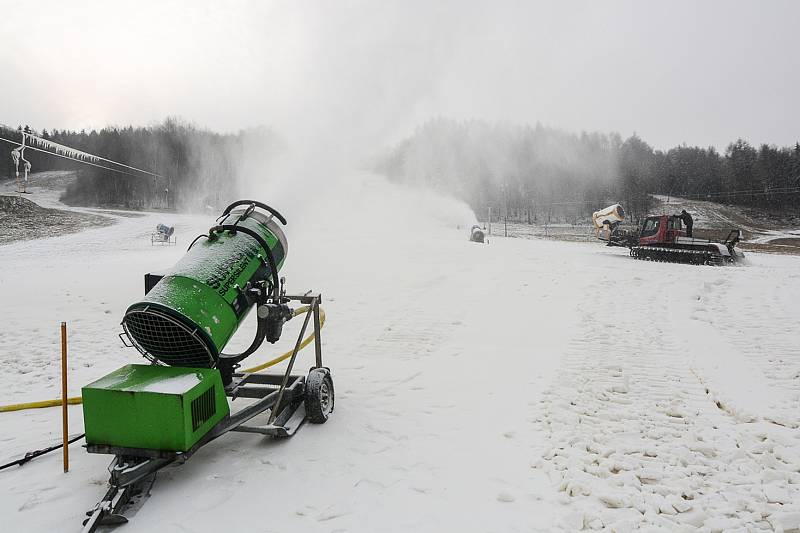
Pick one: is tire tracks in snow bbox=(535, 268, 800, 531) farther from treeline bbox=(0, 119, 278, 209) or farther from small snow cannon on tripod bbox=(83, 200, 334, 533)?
treeline bbox=(0, 119, 278, 209)

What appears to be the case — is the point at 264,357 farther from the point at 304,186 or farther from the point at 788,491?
the point at 304,186

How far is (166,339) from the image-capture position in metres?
4.07

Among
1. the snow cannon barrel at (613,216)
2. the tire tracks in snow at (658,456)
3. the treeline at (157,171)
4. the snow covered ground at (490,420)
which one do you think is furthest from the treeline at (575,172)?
the tire tracks in snow at (658,456)

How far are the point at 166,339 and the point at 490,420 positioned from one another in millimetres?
3457

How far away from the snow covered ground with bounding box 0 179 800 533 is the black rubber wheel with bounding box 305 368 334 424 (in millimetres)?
132

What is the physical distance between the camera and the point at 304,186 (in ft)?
65.3

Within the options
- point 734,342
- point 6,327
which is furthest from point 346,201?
point 734,342

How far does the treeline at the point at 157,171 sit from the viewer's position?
66938 millimetres

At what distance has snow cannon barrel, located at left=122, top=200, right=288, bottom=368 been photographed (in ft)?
13.0

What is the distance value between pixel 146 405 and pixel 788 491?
5043mm

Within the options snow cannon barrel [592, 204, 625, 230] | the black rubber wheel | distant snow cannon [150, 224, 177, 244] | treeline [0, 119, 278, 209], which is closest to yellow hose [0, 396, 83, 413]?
the black rubber wheel

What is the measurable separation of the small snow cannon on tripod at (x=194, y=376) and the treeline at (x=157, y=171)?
61799mm

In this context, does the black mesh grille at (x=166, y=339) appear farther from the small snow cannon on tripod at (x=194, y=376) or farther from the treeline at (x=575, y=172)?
the treeline at (x=575, y=172)

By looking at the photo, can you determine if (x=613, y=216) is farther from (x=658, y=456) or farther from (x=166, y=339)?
(x=166, y=339)
